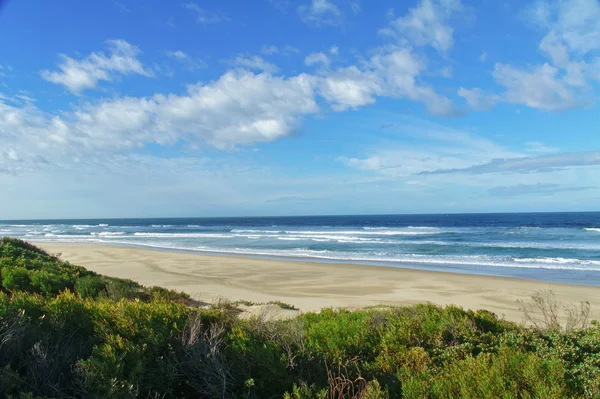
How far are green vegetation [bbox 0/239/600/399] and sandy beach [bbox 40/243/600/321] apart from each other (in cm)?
738

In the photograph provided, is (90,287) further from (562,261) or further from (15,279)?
(562,261)

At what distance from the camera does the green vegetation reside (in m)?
3.23

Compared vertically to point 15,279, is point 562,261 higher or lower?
lower

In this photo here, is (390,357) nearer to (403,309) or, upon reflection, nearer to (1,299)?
(403,309)

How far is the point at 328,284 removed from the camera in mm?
17641

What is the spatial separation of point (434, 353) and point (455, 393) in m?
1.24

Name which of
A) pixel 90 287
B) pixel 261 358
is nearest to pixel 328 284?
pixel 90 287

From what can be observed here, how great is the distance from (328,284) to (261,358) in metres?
14.2

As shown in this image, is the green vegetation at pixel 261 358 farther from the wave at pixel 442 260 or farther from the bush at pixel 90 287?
the wave at pixel 442 260

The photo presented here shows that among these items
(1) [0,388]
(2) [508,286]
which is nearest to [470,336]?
(1) [0,388]

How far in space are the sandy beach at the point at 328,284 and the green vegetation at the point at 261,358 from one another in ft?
24.2

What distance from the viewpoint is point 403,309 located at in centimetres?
621

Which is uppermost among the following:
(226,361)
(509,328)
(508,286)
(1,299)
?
(1,299)

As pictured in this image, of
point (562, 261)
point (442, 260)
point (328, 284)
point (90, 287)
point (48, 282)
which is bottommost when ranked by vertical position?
point (328, 284)
